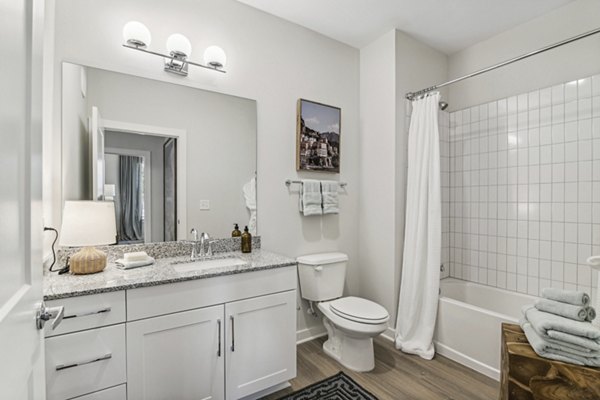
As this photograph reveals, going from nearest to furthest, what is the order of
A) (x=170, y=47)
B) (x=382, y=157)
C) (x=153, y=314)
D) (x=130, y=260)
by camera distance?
(x=153, y=314)
(x=130, y=260)
(x=170, y=47)
(x=382, y=157)

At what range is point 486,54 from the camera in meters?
2.71

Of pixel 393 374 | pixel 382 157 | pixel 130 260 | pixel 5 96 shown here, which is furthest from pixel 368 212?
pixel 5 96

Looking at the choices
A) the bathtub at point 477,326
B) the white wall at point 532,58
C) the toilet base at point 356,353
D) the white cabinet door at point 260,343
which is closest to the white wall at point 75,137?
the white cabinet door at point 260,343

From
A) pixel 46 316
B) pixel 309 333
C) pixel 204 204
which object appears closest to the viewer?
pixel 46 316

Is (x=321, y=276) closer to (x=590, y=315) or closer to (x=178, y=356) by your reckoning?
(x=178, y=356)

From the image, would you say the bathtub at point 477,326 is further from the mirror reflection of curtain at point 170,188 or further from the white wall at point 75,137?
the white wall at point 75,137

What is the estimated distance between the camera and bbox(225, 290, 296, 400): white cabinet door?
165 centimetres

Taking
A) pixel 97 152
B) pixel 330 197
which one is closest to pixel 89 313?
pixel 97 152

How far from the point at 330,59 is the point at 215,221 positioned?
68.8 inches

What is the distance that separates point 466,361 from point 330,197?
5.14ft

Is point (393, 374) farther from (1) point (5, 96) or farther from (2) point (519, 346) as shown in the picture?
(1) point (5, 96)

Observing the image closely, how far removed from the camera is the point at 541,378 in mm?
1340

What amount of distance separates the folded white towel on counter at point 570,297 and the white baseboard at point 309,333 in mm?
1666

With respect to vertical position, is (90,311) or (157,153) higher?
(157,153)
